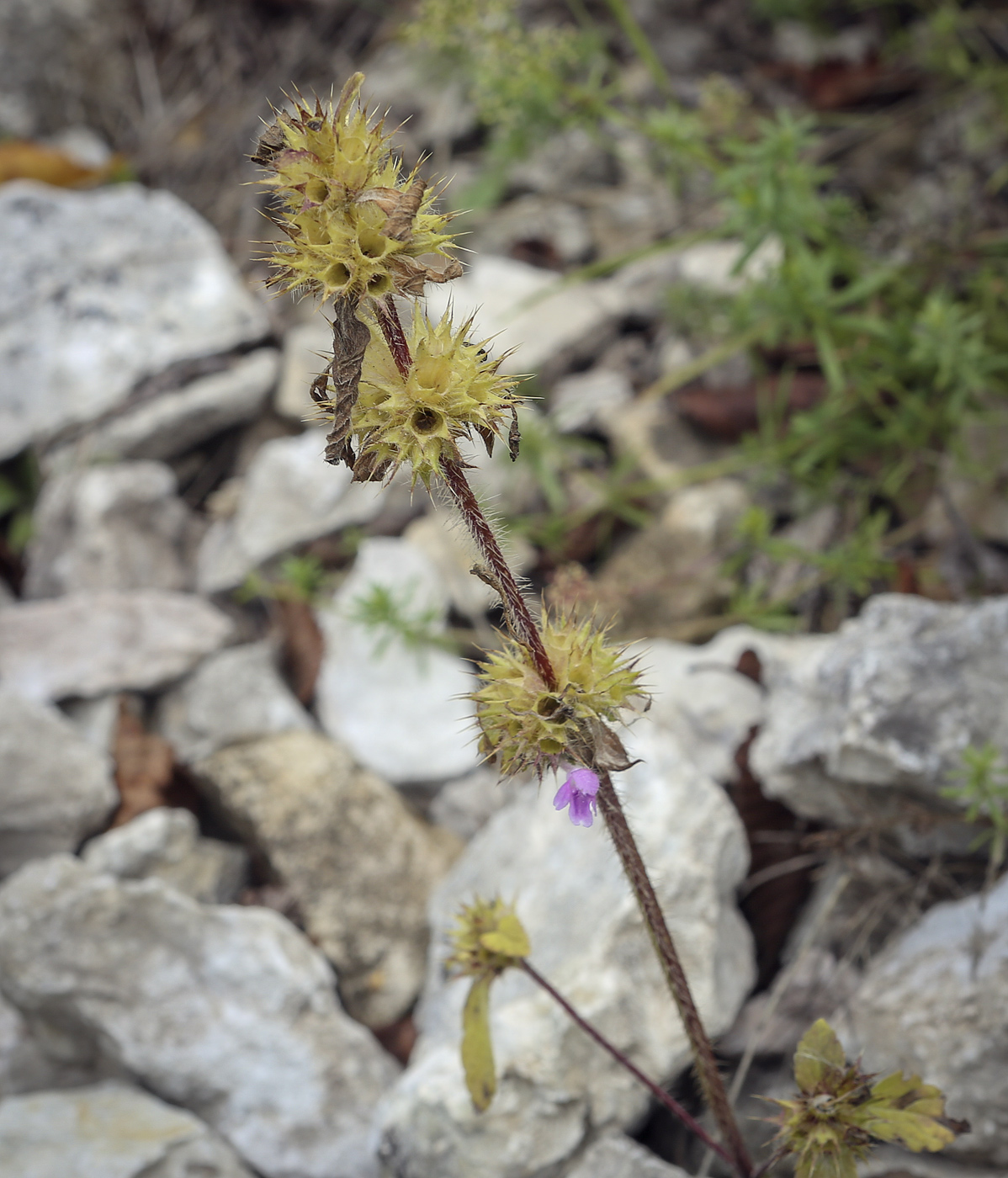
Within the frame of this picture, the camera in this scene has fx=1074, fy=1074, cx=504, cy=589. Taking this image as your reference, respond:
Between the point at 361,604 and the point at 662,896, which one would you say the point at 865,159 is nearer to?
the point at 361,604

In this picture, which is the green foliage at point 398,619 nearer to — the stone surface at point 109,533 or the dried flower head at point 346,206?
the stone surface at point 109,533

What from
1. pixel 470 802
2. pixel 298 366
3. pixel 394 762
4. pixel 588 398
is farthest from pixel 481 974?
pixel 298 366

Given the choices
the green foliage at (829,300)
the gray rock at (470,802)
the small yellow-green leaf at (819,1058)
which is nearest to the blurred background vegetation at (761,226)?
the green foliage at (829,300)

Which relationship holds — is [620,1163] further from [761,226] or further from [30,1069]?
[761,226]

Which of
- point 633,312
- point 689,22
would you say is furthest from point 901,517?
point 689,22

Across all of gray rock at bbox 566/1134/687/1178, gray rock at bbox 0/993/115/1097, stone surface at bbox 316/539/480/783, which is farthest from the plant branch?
gray rock at bbox 0/993/115/1097

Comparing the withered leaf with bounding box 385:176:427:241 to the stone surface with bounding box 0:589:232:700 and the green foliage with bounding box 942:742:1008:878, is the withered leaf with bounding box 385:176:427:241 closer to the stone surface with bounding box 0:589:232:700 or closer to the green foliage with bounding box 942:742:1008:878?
the green foliage with bounding box 942:742:1008:878
